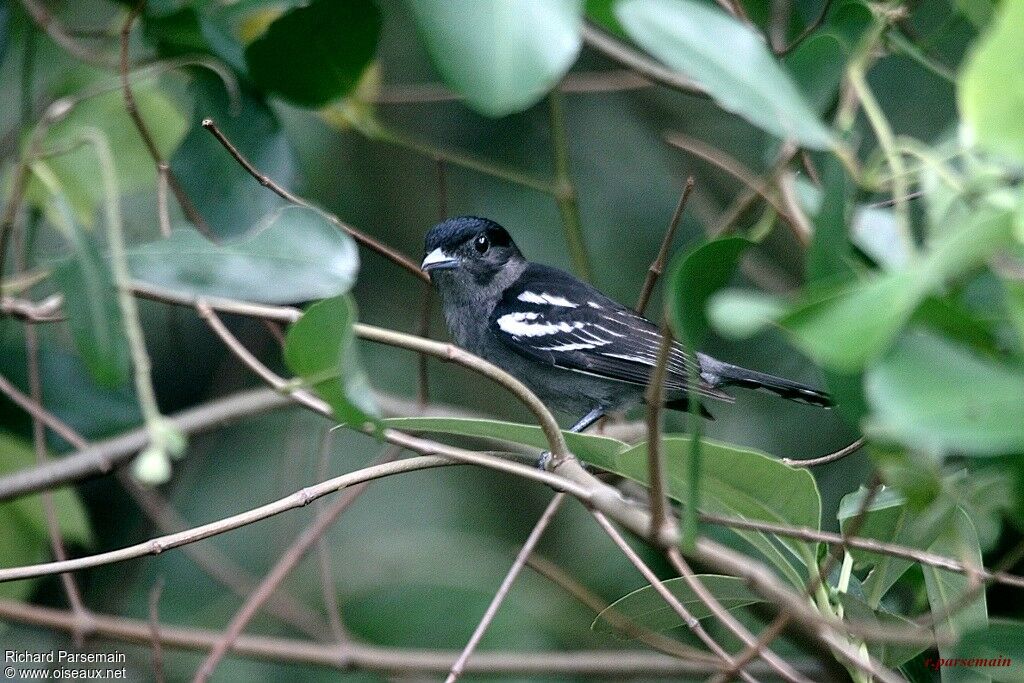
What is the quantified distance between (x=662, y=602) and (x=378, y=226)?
12.1ft

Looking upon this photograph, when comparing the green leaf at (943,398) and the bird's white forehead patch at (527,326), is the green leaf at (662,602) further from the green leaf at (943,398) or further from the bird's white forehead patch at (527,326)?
the bird's white forehead patch at (527,326)

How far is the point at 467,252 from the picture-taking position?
4637 mm

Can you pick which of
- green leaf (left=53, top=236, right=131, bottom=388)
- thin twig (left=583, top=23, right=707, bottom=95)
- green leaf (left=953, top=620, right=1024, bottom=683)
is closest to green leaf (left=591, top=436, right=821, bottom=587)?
green leaf (left=953, top=620, right=1024, bottom=683)

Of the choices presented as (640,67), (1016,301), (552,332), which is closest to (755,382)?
(552,332)

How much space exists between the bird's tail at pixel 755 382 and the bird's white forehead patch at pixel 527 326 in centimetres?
57

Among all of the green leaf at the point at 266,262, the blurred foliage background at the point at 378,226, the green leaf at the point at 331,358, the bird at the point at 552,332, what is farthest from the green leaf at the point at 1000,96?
the bird at the point at 552,332

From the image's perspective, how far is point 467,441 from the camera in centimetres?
445

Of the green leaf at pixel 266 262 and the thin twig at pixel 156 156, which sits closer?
the green leaf at pixel 266 262

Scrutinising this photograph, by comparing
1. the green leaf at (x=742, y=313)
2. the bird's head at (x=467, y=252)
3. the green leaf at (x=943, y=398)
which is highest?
the green leaf at (x=742, y=313)

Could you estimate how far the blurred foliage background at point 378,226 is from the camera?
3244 mm

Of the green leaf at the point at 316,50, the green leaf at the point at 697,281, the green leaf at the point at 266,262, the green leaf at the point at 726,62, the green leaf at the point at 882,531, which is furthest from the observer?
the green leaf at the point at 316,50

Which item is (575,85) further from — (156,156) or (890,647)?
(890,647)

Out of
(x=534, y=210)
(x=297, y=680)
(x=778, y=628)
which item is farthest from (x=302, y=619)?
(x=778, y=628)

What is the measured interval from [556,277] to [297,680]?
6.82 ft
